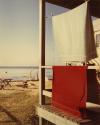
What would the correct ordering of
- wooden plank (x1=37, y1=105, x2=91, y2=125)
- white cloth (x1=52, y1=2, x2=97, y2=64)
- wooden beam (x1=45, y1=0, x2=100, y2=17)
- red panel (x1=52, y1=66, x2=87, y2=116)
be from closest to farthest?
wooden plank (x1=37, y1=105, x2=91, y2=125), red panel (x1=52, y1=66, x2=87, y2=116), white cloth (x1=52, y1=2, x2=97, y2=64), wooden beam (x1=45, y1=0, x2=100, y2=17)

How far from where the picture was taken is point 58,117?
7.29m

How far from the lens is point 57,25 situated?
862 centimetres

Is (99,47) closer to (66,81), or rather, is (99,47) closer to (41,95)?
(41,95)

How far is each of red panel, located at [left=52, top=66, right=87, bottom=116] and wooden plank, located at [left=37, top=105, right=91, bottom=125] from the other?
0.17 meters

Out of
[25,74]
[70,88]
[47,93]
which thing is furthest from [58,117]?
[25,74]

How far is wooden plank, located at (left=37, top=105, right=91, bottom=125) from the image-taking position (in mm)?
6585

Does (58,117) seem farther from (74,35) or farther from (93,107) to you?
(74,35)

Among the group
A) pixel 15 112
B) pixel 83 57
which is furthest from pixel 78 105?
pixel 15 112

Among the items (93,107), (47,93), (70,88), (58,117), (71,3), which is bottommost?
(58,117)

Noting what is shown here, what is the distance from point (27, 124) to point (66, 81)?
602cm

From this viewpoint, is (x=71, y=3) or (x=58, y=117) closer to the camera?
(x=58, y=117)

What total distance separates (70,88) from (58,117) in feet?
2.53

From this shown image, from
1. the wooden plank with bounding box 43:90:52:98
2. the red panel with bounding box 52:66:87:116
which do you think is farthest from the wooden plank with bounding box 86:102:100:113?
the wooden plank with bounding box 43:90:52:98

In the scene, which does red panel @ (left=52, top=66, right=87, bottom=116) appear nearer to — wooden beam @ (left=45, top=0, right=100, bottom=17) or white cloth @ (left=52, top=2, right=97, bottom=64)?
white cloth @ (left=52, top=2, right=97, bottom=64)
